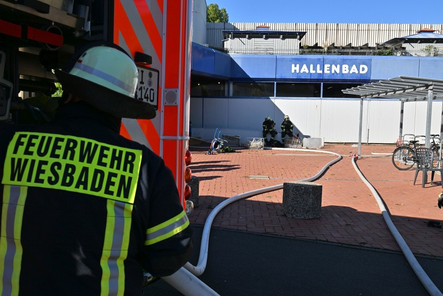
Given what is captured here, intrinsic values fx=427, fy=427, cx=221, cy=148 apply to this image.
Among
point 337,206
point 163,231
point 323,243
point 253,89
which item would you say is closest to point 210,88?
point 253,89

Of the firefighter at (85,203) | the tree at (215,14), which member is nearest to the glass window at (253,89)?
the firefighter at (85,203)

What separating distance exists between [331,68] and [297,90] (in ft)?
7.10

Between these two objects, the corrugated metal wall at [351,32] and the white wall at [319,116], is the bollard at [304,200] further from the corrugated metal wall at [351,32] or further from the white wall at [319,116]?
the corrugated metal wall at [351,32]

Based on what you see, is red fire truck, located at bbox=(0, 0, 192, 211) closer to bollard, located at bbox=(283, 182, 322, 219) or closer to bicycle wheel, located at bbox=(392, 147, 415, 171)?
bollard, located at bbox=(283, 182, 322, 219)

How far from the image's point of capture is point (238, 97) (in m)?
23.6

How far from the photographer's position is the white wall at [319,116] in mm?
22969

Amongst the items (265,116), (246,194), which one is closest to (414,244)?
(246,194)

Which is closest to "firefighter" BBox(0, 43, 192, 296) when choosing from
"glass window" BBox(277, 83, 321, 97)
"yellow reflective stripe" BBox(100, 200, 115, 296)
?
"yellow reflective stripe" BBox(100, 200, 115, 296)

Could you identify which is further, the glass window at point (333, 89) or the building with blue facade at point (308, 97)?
the glass window at point (333, 89)

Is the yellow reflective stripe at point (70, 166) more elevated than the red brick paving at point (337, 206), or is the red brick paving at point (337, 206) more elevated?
the yellow reflective stripe at point (70, 166)

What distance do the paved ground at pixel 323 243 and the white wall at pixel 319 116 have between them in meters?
13.6

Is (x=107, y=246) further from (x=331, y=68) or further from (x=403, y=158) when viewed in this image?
(x=331, y=68)

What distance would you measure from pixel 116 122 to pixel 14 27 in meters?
1.31

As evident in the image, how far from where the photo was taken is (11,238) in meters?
1.38
